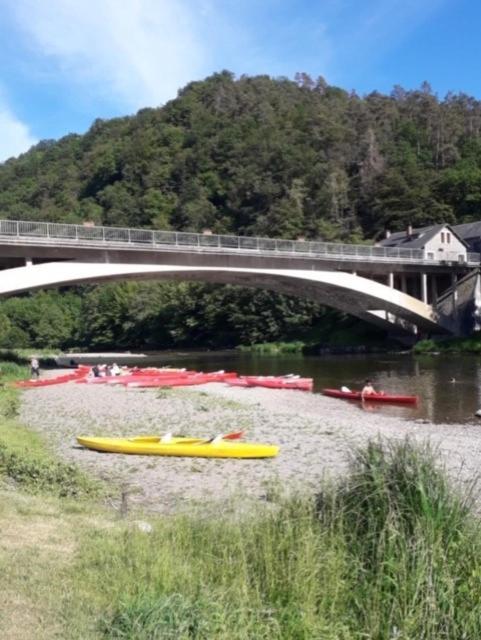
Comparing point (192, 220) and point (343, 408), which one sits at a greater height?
point (192, 220)

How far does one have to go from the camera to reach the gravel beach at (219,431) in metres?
10.6

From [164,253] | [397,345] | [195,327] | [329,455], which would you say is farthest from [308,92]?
[329,455]

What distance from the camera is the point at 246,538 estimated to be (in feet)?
20.8

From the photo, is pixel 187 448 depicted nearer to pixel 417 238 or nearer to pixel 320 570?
pixel 320 570

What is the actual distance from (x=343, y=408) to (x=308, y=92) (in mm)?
128765

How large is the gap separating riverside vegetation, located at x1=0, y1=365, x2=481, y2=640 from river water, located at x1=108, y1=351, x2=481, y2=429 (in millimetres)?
14326

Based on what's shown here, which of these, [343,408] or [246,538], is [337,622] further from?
[343,408]

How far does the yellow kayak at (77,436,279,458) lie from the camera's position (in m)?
13.0

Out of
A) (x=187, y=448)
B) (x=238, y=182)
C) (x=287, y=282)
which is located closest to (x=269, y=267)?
(x=287, y=282)

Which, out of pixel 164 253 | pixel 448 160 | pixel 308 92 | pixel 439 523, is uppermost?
pixel 308 92

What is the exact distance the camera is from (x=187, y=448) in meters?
13.3

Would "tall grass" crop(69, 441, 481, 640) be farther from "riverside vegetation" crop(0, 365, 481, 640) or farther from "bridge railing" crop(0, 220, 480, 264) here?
"bridge railing" crop(0, 220, 480, 264)

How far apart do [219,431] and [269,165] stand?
93.8m

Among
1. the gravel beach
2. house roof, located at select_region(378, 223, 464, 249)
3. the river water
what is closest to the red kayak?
the river water
